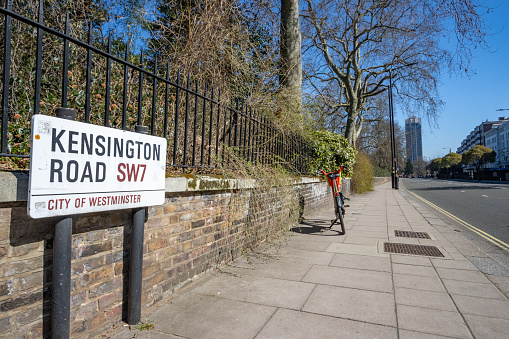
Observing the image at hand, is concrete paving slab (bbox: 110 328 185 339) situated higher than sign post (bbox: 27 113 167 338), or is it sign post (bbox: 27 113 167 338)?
sign post (bbox: 27 113 167 338)

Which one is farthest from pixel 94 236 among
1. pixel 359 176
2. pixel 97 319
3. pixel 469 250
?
pixel 359 176

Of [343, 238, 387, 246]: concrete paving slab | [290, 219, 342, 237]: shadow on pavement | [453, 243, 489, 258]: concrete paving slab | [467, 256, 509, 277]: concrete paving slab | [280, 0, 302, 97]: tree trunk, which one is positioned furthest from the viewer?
[280, 0, 302, 97]: tree trunk

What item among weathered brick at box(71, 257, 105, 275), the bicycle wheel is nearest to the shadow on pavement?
the bicycle wheel

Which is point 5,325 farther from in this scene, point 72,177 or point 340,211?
point 340,211

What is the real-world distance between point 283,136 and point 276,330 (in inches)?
171

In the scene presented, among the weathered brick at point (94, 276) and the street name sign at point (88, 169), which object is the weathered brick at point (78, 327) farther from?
the street name sign at point (88, 169)

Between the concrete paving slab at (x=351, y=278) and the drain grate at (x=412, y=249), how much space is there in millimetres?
1356

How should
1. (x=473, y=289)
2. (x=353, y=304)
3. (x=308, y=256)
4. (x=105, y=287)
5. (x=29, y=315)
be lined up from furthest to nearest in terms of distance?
(x=308, y=256)
(x=473, y=289)
(x=353, y=304)
(x=105, y=287)
(x=29, y=315)

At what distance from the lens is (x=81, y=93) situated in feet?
11.8

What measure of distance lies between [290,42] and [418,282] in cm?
742

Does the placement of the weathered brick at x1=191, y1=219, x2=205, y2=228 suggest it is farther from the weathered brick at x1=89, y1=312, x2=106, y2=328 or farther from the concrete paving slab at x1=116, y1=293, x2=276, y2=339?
the weathered brick at x1=89, y1=312, x2=106, y2=328

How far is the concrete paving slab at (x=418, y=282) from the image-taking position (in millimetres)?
3421

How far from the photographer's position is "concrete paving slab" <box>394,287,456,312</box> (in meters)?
2.95

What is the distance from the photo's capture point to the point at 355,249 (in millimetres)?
5102
